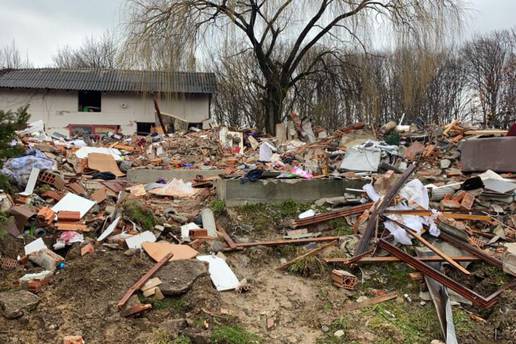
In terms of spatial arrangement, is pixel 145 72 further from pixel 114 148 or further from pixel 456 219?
pixel 456 219

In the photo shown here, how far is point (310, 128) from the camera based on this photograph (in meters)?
13.4

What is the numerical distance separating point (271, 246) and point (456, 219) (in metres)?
2.67

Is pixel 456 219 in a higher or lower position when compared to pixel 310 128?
lower

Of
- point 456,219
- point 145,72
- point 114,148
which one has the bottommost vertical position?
point 456,219

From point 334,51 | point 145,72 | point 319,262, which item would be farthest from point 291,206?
point 334,51

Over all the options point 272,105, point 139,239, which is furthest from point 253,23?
point 139,239

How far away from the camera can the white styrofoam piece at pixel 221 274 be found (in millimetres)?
5324

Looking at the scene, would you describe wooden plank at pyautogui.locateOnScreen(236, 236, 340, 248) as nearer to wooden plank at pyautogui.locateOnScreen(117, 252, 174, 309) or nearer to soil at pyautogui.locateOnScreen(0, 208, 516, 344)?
soil at pyautogui.locateOnScreen(0, 208, 516, 344)

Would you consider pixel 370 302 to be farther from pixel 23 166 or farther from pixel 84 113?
pixel 84 113

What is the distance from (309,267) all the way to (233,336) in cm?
168

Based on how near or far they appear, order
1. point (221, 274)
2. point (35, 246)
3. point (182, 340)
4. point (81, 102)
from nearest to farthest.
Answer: point (182, 340)
point (221, 274)
point (35, 246)
point (81, 102)

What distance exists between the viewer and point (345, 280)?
5.47m

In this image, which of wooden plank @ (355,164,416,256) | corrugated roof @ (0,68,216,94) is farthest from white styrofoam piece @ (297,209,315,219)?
corrugated roof @ (0,68,216,94)

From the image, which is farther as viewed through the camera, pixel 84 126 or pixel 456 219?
pixel 84 126
